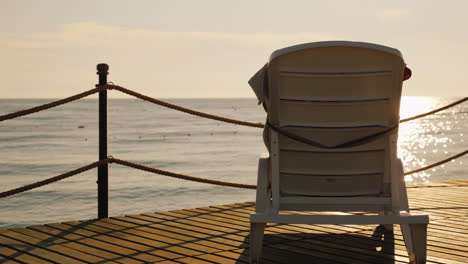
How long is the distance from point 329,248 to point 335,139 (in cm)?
102

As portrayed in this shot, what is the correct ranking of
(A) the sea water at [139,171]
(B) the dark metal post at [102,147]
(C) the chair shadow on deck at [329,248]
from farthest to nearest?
(A) the sea water at [139,171]
(B) the dark metal post at [102,147]
(C) the chair shadow on deck at [329,248]

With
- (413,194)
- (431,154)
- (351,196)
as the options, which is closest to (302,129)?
(351,196)

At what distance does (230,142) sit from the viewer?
47562 millimetres

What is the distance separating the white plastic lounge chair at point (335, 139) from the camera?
350 cm

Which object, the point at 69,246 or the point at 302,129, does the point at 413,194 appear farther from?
the point at 69,246

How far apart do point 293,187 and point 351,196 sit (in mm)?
356

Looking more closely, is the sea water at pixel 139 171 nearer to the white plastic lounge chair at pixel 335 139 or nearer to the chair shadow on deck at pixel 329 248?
the chair shadow on deck at pixel 329 248

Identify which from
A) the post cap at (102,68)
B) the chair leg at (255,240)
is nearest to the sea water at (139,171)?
the post cap at (102,68)

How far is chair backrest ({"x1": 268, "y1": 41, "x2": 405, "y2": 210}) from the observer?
3.51 m

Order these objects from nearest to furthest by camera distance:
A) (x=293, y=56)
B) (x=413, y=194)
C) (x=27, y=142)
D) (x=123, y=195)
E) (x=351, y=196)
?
1. (x=293, y=56)
2. (x=351, y=196)
3. (x=413, y=194)
4. (x=123, y=195)
5. (x=27, y=142)

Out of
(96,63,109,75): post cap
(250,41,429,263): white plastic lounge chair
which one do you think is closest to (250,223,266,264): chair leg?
(250,41,429,263): white plastic lounge chair

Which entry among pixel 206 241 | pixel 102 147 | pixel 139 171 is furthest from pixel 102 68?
pixel 139 171

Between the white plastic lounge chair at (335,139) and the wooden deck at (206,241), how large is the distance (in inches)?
18.1

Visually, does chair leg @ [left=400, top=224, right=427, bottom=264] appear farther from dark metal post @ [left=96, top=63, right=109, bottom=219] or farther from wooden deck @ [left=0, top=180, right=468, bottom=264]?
dark metal post @ [left=96, top=63, right=109, bottom=219]
